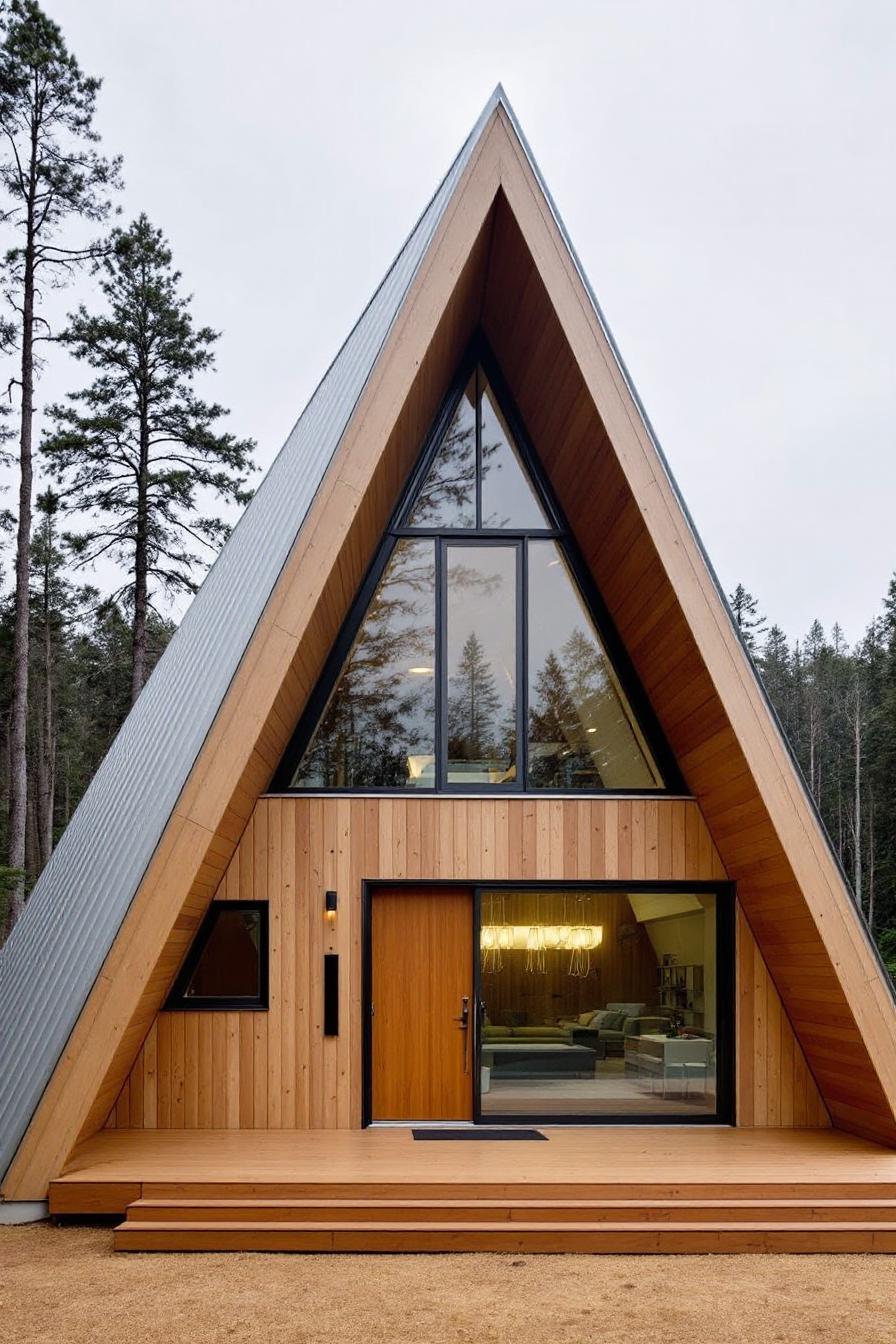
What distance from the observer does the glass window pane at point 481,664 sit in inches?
326

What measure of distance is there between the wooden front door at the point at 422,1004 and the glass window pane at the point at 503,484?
287 cm

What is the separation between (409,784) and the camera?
8.21 meters

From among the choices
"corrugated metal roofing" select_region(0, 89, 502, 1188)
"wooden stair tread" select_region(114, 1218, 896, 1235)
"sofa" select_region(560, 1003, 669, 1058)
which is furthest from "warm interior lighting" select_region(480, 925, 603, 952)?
"corrugated metal roofing" select_region(0, 89, 502, 1188)

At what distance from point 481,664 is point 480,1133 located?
3325mm

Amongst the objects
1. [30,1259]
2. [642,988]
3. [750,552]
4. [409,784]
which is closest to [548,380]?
[409,784]

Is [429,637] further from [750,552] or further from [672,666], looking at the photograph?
[750,552]

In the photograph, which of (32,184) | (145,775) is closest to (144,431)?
(32,184)

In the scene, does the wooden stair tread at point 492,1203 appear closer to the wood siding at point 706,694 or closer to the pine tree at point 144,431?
the wood siding at point 706,694

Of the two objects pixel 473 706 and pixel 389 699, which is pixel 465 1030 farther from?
pixel 389 699

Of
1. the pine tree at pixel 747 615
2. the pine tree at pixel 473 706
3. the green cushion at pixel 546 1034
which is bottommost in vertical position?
the green cushion at pixel 546 1034

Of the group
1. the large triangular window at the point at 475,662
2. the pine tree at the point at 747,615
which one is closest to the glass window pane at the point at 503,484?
the large triangular window at the point at 475,662

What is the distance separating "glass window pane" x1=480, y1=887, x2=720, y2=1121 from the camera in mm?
8062

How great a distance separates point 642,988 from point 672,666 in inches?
95.0

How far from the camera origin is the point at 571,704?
839 centimetres
